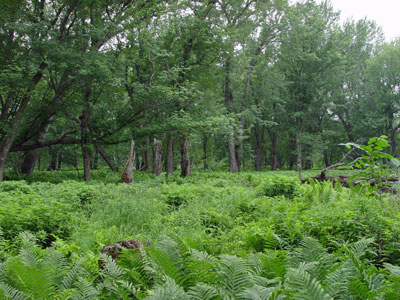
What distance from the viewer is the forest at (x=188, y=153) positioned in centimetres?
224

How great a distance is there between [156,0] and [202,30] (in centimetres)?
297

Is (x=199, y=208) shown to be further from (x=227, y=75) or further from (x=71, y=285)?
(x=227, y=75)

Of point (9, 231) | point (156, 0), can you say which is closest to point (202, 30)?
point (156, 0)

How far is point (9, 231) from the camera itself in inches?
177

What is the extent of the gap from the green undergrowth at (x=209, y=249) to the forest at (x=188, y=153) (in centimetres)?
2

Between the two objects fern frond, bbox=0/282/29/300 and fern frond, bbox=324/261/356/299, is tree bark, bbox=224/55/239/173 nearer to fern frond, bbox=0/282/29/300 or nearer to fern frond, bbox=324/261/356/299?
fern frond, bbox=324/261/356/299

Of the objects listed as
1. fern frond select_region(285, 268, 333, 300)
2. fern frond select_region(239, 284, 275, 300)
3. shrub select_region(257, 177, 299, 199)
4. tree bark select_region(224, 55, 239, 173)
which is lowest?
shrub select_region(257, 177, 299, 199)

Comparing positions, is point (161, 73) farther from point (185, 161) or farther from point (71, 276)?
point (71, 276)

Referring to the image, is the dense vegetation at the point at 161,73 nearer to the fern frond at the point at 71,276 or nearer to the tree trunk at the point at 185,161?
the tree trunk at the point at 185,161

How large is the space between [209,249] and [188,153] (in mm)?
14812

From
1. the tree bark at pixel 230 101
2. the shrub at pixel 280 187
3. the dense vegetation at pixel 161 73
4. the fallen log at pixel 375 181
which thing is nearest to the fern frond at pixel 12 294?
the fallen log at pixel 375 181

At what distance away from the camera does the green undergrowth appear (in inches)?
75.6

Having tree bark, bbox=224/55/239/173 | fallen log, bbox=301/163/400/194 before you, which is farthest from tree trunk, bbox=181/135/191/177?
fallen log, bbox=301/163/400/194

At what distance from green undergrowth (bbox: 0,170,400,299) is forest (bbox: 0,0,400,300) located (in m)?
0.02
